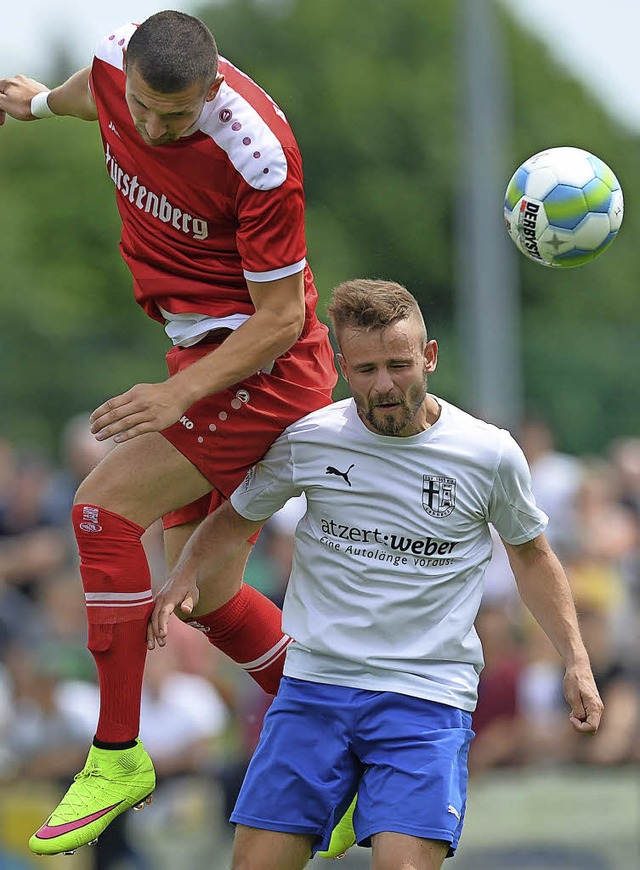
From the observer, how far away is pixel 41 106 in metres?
5.58

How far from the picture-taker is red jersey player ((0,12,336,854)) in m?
4.85

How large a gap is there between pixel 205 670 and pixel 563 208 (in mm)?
6047

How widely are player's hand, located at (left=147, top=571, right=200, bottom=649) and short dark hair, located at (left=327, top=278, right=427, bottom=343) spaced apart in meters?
0.99

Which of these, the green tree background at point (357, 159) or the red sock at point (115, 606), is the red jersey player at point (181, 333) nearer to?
the red sock at point (115, 606)

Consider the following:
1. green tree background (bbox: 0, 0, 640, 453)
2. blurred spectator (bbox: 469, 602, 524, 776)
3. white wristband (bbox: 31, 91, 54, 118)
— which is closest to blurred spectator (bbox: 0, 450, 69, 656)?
blurred spectator (bbox: 469, 602, 524, 776)

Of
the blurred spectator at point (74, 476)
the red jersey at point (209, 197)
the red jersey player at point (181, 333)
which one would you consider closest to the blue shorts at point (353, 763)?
the red jersey player at point (181, 333)

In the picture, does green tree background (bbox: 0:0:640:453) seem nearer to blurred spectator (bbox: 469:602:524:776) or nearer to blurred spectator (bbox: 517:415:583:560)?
blurred spectator (bbox: 517:415:583:560)

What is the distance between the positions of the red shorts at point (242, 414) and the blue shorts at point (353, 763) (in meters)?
0.80


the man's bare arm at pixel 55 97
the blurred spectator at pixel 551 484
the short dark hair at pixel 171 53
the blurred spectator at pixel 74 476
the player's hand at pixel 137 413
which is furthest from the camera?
the blurred spectator at pixel 551 484

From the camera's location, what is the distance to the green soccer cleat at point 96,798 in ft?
16.5

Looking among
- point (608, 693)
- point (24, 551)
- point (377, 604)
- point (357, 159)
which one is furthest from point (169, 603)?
point (357, 159)

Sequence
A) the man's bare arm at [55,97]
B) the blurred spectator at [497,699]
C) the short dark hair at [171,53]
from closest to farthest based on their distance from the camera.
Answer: the short dark hair at [171,53]
the man's bare arm at [55,97]
the blurred spectator at [497,699]

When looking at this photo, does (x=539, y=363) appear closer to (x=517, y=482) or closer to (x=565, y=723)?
(x=565, y=723)

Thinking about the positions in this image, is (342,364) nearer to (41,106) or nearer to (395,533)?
(395,533)
